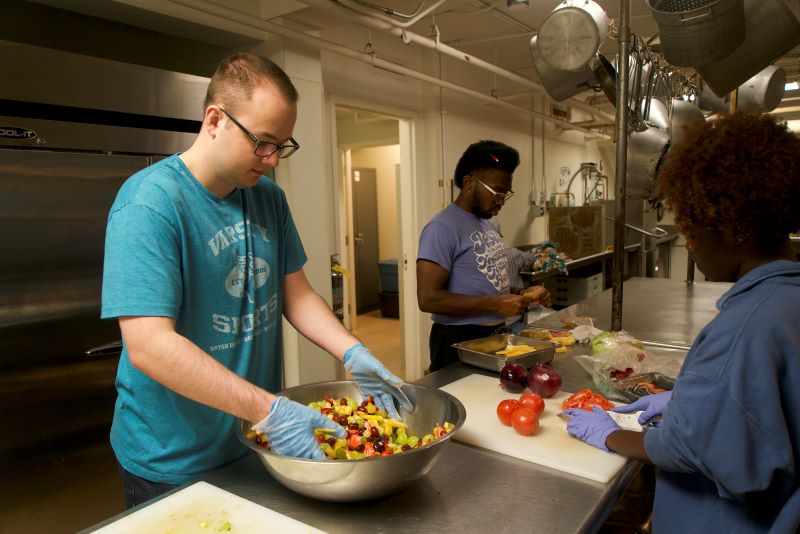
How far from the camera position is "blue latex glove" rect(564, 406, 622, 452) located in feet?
4.20

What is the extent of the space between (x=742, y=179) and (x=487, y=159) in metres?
1.45

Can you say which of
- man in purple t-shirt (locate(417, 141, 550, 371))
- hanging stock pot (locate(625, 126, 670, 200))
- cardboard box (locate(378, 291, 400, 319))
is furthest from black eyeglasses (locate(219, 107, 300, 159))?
cardboard box (locate(378, 291, 400, 319))

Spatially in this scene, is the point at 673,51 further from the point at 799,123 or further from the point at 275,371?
the point at 799,123

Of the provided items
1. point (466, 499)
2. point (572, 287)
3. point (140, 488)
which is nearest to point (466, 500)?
point (466, 499)

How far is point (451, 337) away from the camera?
7.48 feet

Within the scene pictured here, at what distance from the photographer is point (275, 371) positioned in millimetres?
1423

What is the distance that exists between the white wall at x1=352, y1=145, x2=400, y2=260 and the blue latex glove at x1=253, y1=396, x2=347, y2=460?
6684 millimetres

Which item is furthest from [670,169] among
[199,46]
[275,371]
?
[199,46]

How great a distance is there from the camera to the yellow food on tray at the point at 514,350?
184 centimetres

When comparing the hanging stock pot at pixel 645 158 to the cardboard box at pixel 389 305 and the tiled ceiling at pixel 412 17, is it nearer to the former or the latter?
the tiled ceiling at pixel 412 17

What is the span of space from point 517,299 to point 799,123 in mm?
8602

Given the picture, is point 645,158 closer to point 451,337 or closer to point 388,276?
point 451,337

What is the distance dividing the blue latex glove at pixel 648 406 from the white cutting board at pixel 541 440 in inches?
7.4

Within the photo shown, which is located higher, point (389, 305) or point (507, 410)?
point (507, 410)
